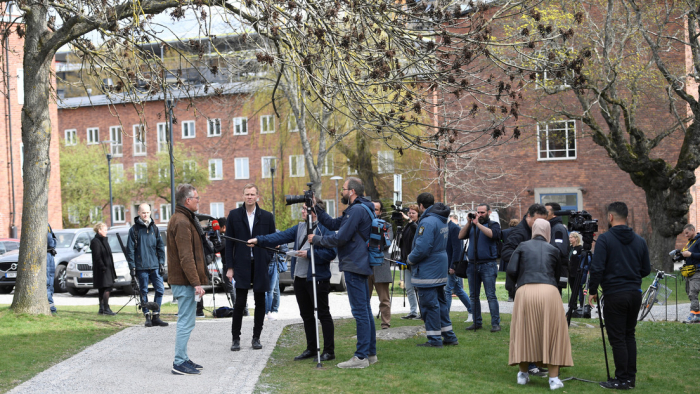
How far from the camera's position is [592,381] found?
25.5 ft

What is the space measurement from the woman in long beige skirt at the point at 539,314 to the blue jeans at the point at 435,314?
2.12 m

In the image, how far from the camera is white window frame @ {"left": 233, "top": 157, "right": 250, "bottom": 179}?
57.0 m

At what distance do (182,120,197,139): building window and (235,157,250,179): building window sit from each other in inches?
164

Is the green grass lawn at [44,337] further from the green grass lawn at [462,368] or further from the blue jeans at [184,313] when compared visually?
the green grass lawn at [462,368]

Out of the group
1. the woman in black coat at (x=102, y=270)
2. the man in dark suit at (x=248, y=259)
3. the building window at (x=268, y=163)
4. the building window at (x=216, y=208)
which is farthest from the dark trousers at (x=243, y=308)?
the building window at (x=216, y=208)

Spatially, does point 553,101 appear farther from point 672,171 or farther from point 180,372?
point 180,372

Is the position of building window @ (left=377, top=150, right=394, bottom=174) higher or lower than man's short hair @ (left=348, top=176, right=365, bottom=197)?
higher

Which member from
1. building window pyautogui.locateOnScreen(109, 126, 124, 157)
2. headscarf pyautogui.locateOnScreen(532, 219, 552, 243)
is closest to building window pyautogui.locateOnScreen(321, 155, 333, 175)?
building window pyautogui.locateOnScreen(109, 126, 124, 157)

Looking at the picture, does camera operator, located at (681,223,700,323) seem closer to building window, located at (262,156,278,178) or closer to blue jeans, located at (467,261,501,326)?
blue jeans, located at (467,261,501,326)

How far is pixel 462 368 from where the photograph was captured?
8328 millimetres

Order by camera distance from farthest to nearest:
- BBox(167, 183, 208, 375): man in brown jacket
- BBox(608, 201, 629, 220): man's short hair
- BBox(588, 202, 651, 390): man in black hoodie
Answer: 1. BBox(167, 183, 208, 375): man in brown jacket
2. BBox(608, 201, 629, 220): man's short hair
3. BBox(588, 202, 651, 390): man in black hoodie

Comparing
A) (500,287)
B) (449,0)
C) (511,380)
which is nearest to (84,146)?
(500,287)

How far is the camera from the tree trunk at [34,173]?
12.4 metres

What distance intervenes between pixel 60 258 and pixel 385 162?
56.9 ft
